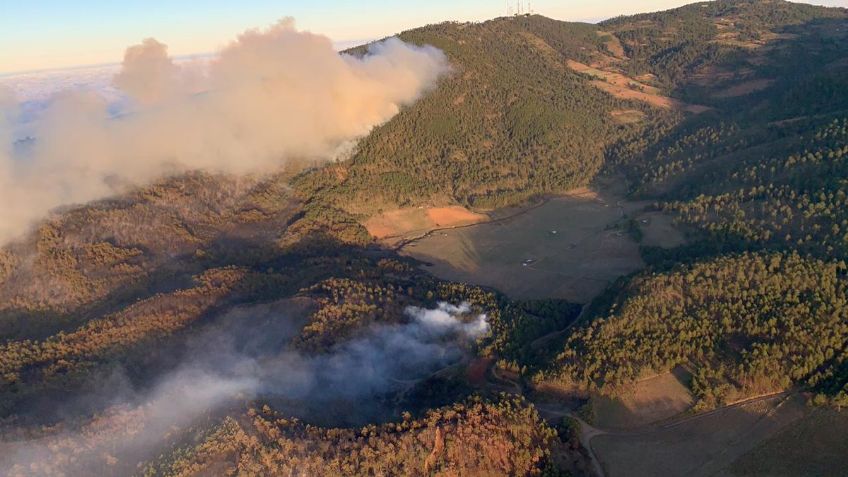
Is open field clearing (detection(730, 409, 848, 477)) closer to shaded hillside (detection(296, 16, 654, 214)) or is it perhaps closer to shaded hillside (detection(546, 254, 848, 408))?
shaded hillside (detection(546, 254, 848, 408))

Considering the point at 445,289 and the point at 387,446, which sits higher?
the point at 445,289

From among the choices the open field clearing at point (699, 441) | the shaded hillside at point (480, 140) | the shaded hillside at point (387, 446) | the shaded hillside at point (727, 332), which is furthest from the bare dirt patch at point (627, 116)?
the shaded hillside at point (387, 446)

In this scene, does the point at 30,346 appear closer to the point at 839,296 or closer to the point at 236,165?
the point at 236,165

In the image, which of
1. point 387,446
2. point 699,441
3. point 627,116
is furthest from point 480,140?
point 387,446

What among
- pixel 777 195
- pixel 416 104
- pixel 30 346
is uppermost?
pixel 416 104

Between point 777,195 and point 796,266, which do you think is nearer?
Result: point 796,266

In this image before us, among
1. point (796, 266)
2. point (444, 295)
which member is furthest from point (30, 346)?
point (796, 266)

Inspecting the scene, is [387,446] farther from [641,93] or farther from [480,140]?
[641,93]

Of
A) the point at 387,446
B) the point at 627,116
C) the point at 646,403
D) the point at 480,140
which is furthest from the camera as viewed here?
the point at 627,116
